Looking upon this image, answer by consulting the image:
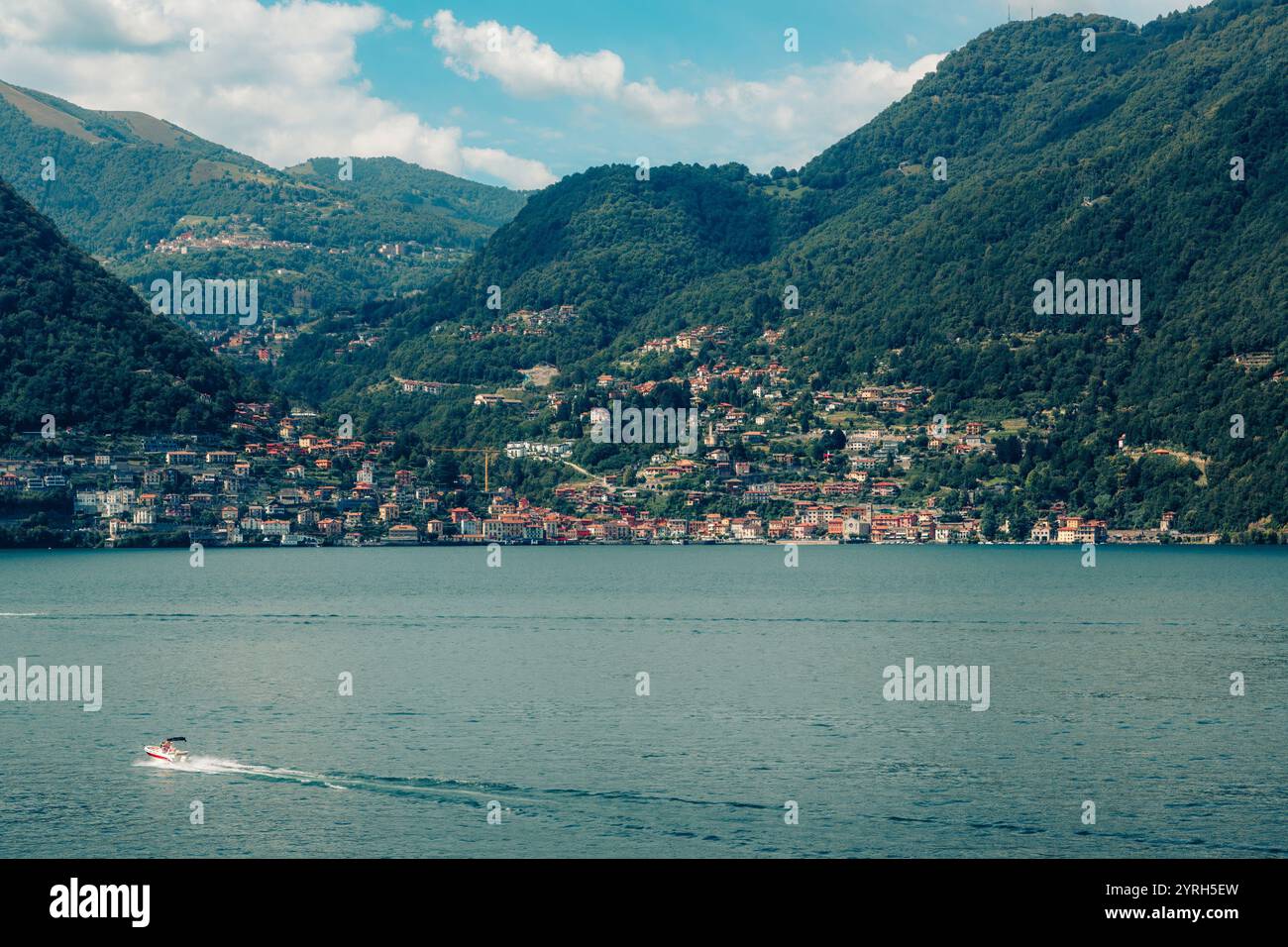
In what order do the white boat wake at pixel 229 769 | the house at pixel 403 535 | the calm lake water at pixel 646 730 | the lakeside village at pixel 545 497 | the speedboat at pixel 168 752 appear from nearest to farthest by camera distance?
1. the calm lake water at pixel 646 730
2. the white boat wake at pixel 229 769
3. the speedboat at pixel 168 752
4. the lakeside village at pixel 545 497
5. the house at pixel 403 535

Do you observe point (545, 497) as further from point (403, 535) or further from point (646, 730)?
point (646, 730)

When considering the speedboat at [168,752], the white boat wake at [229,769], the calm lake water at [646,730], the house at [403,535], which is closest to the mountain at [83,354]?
the house at [403,535]

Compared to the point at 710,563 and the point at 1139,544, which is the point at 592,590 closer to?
the point at 710,563

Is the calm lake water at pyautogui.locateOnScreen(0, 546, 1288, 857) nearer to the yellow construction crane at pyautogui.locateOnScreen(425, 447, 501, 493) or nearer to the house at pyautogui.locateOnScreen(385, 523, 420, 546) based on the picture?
the house at pyautogui.locateOnScreen(385, 523, 420, 546)

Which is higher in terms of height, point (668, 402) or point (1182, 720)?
point (668, 402)

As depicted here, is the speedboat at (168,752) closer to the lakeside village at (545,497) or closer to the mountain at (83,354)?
the lakeside village at (545,497)
